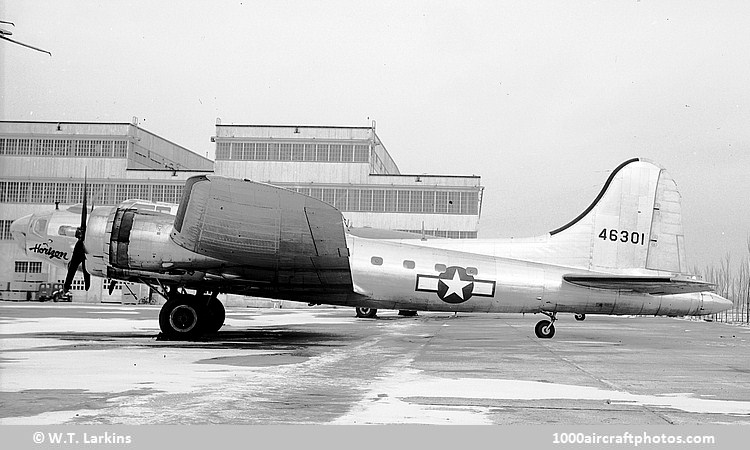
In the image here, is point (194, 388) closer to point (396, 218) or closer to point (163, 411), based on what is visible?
point (163, 411)

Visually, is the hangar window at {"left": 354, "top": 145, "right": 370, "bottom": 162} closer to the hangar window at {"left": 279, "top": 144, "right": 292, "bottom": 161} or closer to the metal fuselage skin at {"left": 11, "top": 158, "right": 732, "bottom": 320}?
the hangar window at {"left": 279, "top": 144, "right": 292, "bottom": 161}

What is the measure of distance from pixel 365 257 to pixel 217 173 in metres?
37.9

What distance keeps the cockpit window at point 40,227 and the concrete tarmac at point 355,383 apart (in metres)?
2.75

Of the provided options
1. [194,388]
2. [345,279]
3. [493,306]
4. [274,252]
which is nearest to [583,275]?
[493,306]

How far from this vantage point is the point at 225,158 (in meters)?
54.8

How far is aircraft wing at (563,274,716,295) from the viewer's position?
1812 cm

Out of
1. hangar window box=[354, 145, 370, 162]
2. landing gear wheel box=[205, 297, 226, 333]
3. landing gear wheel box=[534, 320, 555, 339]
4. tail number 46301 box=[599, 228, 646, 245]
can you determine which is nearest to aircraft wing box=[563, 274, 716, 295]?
tail number 46301 box=[599, 228, 646, 245]

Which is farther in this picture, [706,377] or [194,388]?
[706,377]

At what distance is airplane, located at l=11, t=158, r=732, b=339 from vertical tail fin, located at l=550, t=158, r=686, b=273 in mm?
28

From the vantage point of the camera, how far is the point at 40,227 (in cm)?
1869

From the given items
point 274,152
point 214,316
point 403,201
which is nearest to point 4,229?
point 274,152

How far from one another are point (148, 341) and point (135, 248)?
235 centimetres

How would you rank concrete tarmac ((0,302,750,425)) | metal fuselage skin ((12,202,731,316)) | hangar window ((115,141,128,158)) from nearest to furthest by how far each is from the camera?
concrete tarmac ((0,302,750,425))
metal fuselage skin ((12,202,731,316))
hangar window ((115,141,128,158))

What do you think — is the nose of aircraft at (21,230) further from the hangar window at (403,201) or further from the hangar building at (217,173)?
the hangar window at (403,201)
